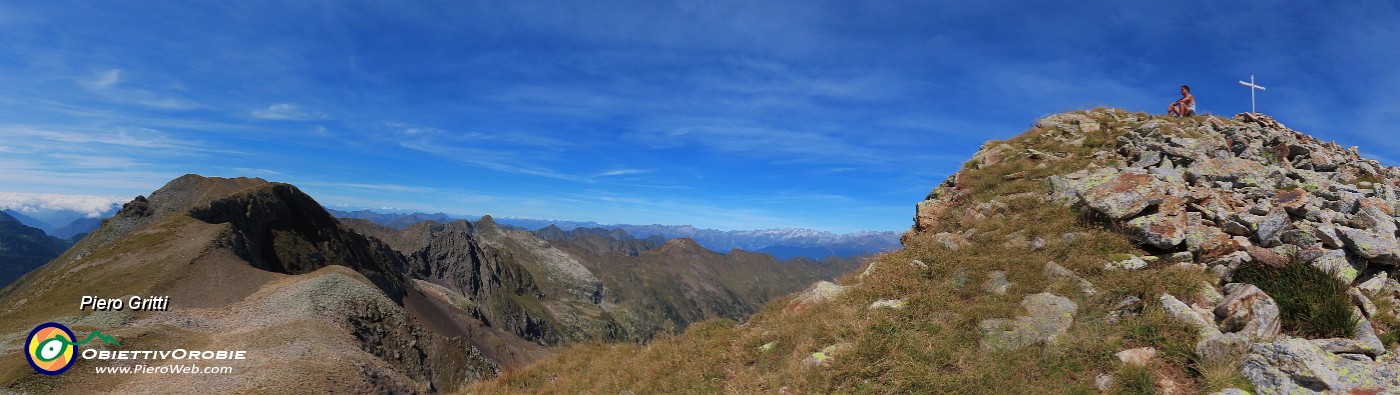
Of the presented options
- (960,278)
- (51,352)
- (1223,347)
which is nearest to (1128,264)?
(960,278)

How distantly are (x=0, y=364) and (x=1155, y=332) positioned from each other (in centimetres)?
7060

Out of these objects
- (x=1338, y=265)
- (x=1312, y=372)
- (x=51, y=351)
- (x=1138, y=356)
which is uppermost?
(x=1338, y=265)

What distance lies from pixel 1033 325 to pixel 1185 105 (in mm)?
26917

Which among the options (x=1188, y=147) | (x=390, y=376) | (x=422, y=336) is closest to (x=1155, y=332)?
Result: (x=1188, y=147)

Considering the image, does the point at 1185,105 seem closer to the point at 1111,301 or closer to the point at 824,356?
the point at 1111,301

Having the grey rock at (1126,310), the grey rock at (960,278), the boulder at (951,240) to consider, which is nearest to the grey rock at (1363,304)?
the grey rock at (1126,310)

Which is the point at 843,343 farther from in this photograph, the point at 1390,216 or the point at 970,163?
the point at 970,163

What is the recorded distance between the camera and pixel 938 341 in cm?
1193

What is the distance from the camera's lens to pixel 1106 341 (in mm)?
10938

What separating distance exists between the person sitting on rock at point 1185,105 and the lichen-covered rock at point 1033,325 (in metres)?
24.9

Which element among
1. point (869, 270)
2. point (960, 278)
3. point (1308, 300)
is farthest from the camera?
point (869, 270)

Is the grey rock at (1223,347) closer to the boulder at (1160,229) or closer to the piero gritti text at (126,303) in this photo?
the boulder at (1160,229)

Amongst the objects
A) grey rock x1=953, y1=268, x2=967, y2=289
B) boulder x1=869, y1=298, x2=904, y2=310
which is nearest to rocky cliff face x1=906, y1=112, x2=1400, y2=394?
grey rock x1=953, y1=268, x2=967, y2=289

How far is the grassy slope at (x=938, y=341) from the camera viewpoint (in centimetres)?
1034
